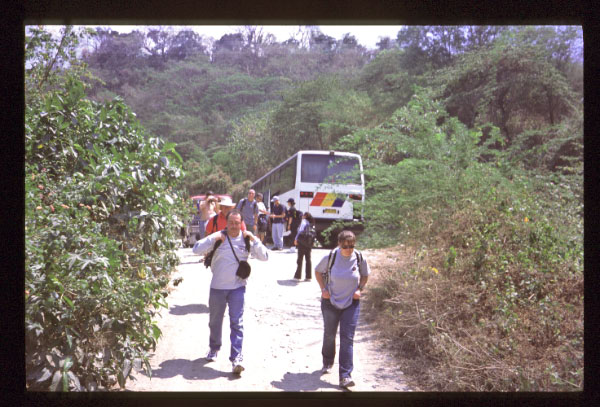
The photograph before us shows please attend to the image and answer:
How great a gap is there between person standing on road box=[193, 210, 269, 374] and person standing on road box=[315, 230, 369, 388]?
839mm

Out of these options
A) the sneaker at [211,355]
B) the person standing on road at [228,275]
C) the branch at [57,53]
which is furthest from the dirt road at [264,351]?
the branch at [57,53]

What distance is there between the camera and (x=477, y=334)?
5586mm

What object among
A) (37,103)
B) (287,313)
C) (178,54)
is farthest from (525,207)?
(178,54)

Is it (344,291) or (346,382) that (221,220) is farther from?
(346,382)

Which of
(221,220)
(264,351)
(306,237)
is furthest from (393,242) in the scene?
(264,351)

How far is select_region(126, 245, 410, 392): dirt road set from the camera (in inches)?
218

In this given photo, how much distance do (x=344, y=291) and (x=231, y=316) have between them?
1242 millimetres

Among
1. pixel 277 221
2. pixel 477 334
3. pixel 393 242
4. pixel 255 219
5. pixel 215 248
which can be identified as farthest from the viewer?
pixel 277 221

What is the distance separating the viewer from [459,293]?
246 inches

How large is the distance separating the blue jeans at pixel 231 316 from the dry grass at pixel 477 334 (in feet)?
6.12

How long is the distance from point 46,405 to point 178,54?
56.9 metres

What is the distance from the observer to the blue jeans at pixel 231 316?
19.0ft

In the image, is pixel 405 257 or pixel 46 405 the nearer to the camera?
pixel 46 405

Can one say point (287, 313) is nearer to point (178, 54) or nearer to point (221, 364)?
point (221, 364)
